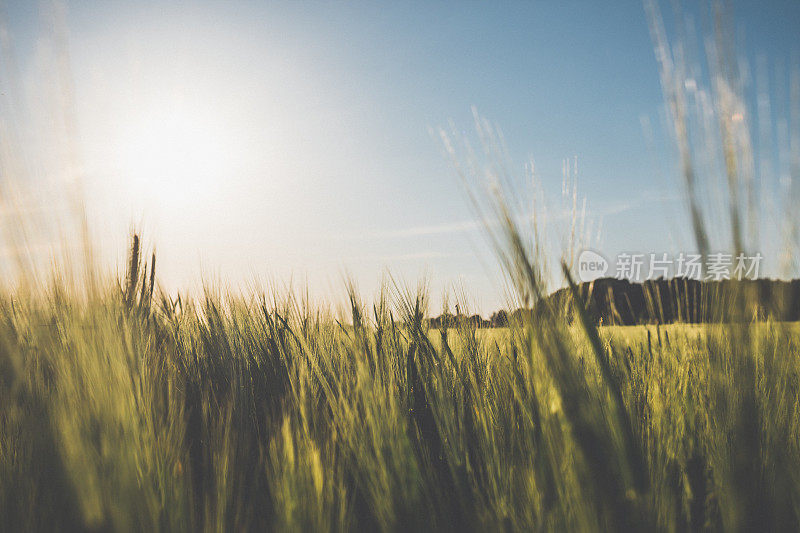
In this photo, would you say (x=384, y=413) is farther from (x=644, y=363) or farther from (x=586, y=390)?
(x=644, y=363)

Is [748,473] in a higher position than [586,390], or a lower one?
lower

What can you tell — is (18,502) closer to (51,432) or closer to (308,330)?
(51,432)

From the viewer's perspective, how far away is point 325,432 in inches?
46.1

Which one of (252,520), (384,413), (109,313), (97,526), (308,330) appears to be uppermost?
(109,313)

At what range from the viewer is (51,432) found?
3.54 feet

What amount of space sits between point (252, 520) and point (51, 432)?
55 cm

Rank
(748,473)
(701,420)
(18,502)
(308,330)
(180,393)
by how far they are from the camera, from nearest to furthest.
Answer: (748,473), (18,502), (701,420), (180,393), (308,330)

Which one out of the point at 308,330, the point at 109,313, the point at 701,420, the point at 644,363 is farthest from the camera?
the point at 308,330

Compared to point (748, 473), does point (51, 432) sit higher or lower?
higher

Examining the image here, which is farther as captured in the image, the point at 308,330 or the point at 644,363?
the point at 308,330

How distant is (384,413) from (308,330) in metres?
0.96

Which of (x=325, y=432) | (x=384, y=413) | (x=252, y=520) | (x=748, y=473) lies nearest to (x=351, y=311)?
(x=325, y=432)

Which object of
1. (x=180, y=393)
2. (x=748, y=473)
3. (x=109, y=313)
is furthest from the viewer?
(x=180, y=393)

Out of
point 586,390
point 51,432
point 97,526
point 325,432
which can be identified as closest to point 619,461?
point 586,390
